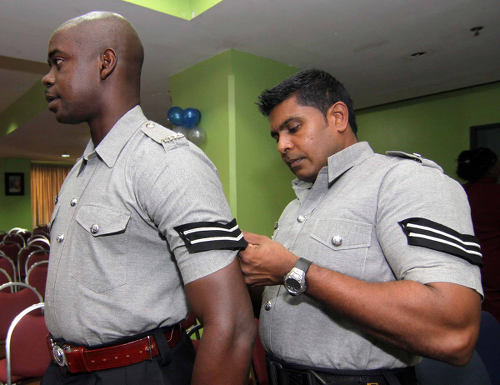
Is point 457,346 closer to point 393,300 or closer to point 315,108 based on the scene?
point 393,300

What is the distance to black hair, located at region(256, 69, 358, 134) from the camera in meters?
1.26

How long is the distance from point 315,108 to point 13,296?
83.5 inches

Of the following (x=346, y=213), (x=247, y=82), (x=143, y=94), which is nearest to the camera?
(x=346, y=213)

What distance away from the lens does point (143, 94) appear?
5.06 metres

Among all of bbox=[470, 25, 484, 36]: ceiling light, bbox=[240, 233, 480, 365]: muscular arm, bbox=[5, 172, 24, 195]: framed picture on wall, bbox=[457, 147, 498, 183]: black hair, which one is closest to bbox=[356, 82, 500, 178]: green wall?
bbox=[470, 25, 484, 36]: ceiling light

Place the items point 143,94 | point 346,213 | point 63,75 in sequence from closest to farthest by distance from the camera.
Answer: point 63,75 → point 346,213 → point 143,94

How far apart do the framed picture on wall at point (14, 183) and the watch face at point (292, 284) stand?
43.3ft

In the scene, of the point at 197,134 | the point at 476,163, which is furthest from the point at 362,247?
the point at 197,134

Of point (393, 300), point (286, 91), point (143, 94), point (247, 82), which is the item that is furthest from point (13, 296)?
point (143, 94)

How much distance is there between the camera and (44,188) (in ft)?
48.4

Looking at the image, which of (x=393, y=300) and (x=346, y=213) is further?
(x=346, y=213)

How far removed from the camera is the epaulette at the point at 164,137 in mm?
845

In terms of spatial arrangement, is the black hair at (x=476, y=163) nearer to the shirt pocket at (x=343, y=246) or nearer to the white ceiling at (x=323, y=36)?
the white ceiling at (x=323, y=36)

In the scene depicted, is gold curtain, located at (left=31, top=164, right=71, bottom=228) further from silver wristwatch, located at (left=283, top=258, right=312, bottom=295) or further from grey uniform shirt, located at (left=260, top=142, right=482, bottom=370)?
silver wristwatch, located at (left=283, top=258, right=312, bottom=295)
